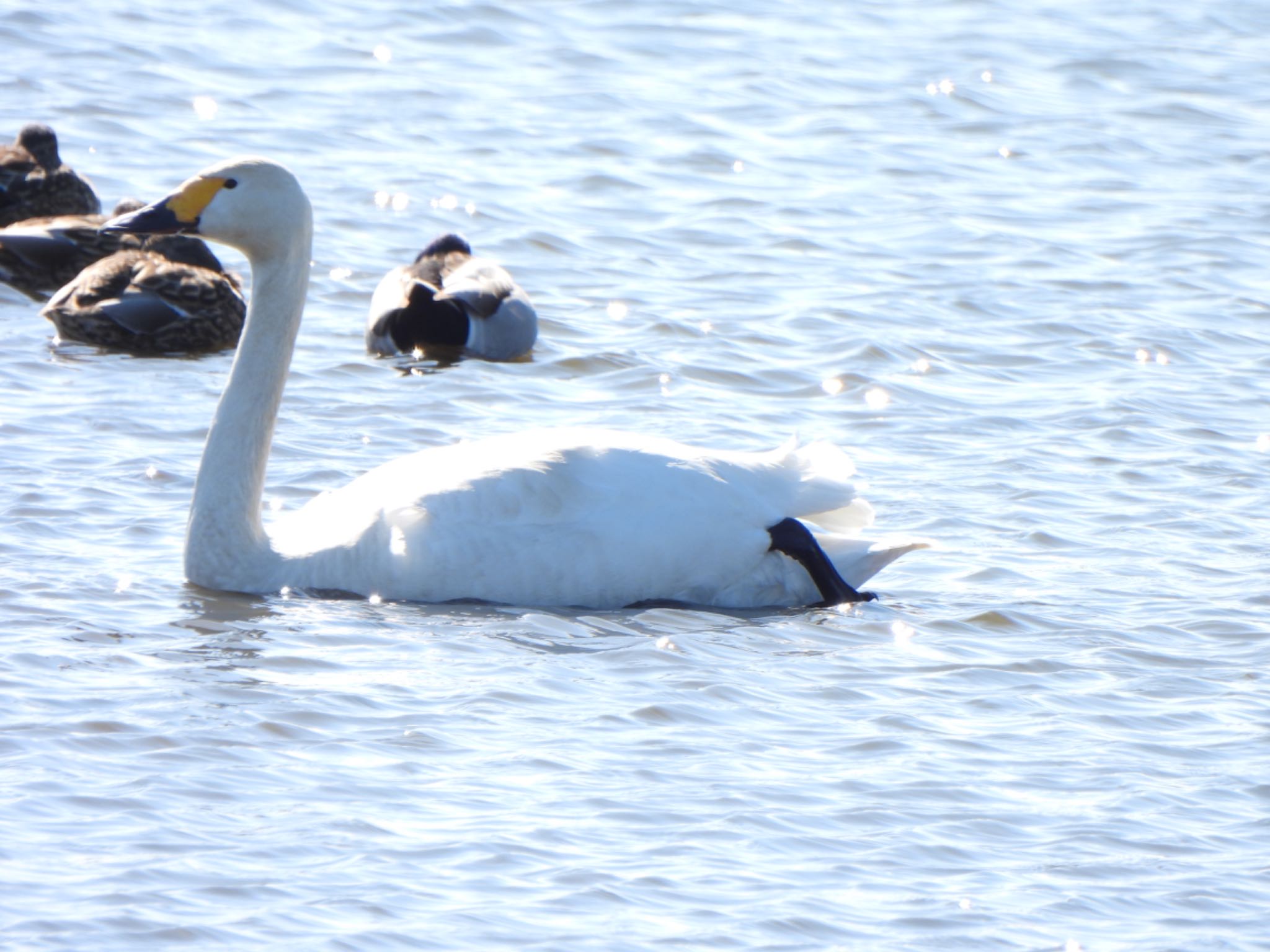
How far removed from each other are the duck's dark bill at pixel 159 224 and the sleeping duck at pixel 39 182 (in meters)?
4.59

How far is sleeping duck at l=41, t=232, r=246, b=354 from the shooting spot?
10.4 metres

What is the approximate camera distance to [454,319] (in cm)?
1075

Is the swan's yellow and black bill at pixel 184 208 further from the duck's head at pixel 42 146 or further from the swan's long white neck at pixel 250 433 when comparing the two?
the duck's head at pixel 42 146

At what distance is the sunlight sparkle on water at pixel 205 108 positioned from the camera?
1448 cm

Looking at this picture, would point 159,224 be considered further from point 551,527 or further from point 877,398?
point 877,398

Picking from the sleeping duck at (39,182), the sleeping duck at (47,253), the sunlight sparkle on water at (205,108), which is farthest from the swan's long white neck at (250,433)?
the sunlight sparkle on water at (205,108)

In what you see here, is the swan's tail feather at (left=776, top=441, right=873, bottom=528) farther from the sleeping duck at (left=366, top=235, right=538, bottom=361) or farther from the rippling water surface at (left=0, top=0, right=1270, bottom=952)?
the sleeping duck at (left=366, top=235, right=538, bottom=361)

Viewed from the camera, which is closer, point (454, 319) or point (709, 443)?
point (709, 443)

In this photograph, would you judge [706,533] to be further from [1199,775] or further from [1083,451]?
[1083,451]

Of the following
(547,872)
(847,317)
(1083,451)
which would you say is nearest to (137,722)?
(547,872)

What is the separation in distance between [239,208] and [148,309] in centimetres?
324

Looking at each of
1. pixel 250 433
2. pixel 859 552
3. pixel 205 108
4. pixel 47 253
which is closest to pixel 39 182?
pixel 47 253

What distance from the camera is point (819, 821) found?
5484 millimetres

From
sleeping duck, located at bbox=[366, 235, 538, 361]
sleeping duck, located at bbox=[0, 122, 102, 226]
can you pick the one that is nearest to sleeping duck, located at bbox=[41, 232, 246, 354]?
sleeping duck, located at bbox=[366, 235, 538, 361]
